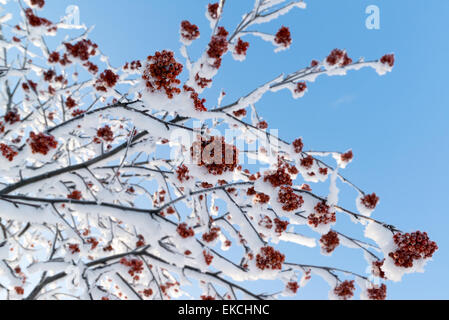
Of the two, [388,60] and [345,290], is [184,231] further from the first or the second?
[388,60]

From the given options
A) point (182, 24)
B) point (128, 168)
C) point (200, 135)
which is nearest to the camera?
point (200, 135)

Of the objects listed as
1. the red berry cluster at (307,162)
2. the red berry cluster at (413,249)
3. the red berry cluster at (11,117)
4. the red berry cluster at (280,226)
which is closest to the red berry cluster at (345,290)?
the red berry cluster at (413,249)

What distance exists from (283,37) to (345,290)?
331 cm

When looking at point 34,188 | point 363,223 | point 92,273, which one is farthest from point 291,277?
point 34,188

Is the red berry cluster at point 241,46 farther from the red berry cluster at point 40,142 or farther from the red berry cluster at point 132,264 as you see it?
the red berry cluster at point 132,264

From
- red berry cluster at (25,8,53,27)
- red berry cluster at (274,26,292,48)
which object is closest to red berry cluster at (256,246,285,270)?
Result: red berry cluster at (274,26,292,48)

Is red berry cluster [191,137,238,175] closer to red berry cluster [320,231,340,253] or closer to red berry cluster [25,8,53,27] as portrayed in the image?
red berry cluster [320,231,340,253]

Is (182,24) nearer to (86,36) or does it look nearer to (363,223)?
(86,36)

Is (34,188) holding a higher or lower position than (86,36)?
lower

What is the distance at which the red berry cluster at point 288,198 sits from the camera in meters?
2.45

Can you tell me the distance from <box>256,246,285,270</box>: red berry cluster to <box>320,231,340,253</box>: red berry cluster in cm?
88
